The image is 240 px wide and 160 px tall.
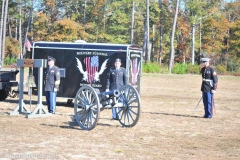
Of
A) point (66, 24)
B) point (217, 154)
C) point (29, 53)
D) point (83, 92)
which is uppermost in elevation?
point (66, 24)

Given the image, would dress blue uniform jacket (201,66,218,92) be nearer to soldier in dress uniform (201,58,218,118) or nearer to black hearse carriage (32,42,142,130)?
soldier in dress uniform (201,58,218,118)

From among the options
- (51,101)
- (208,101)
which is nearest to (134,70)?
(208,101)

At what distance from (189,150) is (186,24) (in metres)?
60.0

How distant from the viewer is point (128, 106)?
1071cm

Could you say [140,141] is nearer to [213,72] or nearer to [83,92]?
[83,92]

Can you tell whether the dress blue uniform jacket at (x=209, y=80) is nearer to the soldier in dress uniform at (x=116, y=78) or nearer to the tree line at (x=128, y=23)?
the soldier in dress uniform at (x=116, y=78)

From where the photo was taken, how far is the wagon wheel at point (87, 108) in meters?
10.4

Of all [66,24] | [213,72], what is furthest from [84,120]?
[66,24]

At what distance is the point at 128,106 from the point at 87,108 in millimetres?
959

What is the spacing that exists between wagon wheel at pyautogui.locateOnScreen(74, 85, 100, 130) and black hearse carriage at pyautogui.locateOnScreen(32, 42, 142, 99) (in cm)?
478

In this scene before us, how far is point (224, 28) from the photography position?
65.1 meters

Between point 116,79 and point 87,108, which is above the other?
point 116,79

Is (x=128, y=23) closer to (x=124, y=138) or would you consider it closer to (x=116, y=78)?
(x=116, y=78)

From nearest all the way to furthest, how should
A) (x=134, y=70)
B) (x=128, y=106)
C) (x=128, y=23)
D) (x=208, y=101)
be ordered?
(x=128, y=106) → (x=208, y=101) → (x=134, y=70) → (x=128, y=23)
